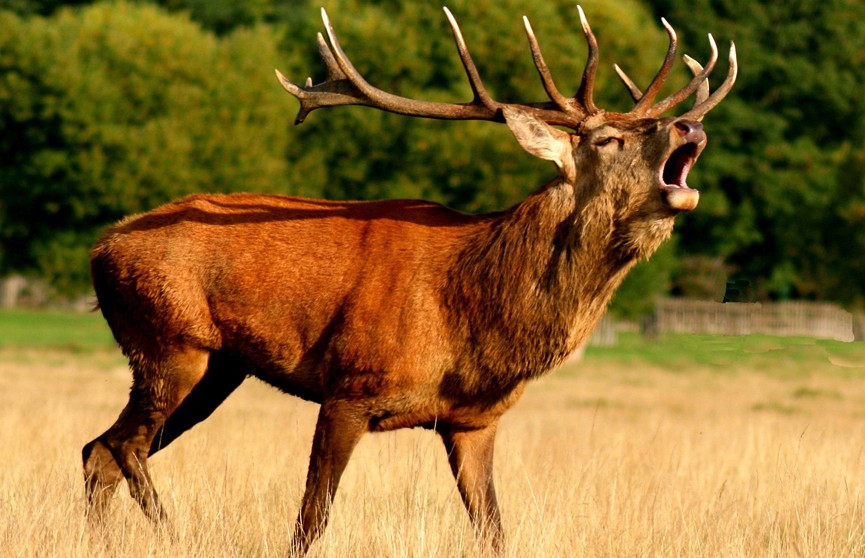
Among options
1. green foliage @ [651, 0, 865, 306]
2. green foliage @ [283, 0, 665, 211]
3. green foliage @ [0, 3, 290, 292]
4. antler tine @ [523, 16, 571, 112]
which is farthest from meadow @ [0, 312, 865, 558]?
green foliage @ [651, 0, 865, 306]

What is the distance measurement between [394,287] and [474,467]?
3.05ft


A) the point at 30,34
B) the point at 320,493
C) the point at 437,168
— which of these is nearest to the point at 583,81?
the point at 320,493

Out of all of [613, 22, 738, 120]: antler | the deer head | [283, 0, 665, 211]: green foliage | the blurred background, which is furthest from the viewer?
[283, 0, 665, 211]: green foliage

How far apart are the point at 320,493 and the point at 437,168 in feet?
76.7

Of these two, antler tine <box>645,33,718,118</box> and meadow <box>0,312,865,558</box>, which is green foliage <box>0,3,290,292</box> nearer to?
meadow <box>0,312,865,558</box>

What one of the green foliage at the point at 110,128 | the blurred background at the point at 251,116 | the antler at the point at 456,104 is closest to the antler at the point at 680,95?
the antler at the point at 456,104

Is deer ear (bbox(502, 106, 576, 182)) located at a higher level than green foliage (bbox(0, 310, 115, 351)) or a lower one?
higher

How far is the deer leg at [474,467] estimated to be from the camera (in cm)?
652

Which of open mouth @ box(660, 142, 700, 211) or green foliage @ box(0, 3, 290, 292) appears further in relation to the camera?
green foliage @ box(0, 3, 290, 292)

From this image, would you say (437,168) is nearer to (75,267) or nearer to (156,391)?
(75,267)

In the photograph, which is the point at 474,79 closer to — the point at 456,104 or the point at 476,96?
the point at 476,96

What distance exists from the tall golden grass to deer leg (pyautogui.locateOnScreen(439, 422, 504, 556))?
104 mm

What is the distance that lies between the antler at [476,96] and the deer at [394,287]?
0.04 feet

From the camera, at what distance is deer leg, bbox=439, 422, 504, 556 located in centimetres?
652
